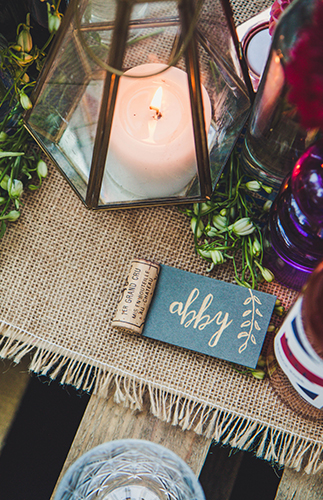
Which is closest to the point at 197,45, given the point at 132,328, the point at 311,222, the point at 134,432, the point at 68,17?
the point at 68,17

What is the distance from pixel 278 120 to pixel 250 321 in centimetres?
24

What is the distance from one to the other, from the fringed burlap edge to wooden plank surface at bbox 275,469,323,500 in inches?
0.6

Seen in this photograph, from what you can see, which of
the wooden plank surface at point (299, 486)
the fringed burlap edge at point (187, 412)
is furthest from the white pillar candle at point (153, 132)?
the wooden plank surface at point (299, 486)

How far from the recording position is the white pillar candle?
405 millimetres

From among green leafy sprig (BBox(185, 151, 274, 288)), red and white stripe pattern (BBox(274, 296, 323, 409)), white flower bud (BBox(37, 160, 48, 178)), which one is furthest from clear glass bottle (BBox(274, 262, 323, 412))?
white flower bud (BBox(37, 160, 48, 178))

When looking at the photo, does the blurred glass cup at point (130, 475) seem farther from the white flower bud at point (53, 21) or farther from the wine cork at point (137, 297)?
the white flower bud at point (53, 21)

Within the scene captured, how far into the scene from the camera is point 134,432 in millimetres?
517

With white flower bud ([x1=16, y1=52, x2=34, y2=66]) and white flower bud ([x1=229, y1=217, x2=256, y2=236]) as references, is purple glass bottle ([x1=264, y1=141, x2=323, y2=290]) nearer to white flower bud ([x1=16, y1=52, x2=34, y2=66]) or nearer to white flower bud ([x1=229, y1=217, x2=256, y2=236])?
white flower bud ([x1=229, y1=217, x2=256, y2=236])

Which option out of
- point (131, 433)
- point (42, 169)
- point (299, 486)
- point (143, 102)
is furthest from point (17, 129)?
point (299, 486)

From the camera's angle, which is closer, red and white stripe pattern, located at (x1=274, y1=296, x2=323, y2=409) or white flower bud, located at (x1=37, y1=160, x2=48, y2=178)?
red and white stripe pattern, located at (x1=274, y1=296, x2=323, y2=409)

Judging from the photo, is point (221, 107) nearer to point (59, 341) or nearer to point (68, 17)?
point (68, 17)

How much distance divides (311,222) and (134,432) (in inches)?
13.6

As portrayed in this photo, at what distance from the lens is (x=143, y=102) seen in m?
0.42

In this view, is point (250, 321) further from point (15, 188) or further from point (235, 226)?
point (15, 188)
